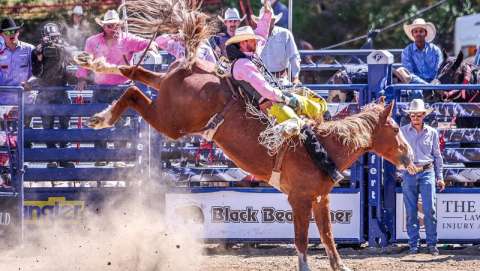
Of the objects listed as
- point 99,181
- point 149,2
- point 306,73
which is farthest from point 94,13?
point 149,2

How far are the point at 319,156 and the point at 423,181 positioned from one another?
6.47ft

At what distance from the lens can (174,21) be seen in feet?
31.1

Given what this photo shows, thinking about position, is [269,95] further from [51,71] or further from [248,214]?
[51,71]

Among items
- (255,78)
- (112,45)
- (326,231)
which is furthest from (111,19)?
(326,231)

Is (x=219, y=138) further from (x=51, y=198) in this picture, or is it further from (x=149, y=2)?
(x=51, y=198)

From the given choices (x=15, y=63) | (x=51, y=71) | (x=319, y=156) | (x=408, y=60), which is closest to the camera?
(x=319, y=156)

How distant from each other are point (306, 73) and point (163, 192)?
3959 mm

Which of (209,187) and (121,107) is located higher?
(121,107)

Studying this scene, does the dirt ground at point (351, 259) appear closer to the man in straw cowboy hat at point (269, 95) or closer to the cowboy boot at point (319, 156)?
the cowboy boot at point (319, 156)

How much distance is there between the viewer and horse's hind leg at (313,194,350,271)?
9273mm

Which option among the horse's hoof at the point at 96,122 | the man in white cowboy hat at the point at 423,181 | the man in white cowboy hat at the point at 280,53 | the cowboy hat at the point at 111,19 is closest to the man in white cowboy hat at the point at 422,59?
the man in white cowboy hat at the point at 423,181

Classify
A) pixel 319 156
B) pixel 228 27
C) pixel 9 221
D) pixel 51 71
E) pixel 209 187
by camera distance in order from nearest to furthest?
pixel 319 156, pixel 9 221, pixel 209 187, pixel 51 71, pixel 228 27

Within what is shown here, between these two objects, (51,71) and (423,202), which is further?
(51,71)

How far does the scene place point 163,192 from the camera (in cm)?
1109
